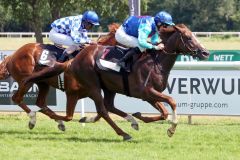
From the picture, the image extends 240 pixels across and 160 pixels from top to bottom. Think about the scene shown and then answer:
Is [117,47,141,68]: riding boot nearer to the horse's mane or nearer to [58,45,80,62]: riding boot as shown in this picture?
the horse's mane

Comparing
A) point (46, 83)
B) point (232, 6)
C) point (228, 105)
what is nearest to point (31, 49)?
point (46, 83)

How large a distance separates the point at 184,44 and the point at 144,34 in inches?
22.7

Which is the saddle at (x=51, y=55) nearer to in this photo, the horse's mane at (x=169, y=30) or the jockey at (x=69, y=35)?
the jockey at (x=69, y=35)

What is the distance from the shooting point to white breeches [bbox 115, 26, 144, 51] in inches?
361

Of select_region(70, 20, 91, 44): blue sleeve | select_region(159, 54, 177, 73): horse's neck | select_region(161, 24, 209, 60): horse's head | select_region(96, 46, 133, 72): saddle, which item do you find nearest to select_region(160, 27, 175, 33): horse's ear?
select_region(161, 24, 209, 60): horse's head

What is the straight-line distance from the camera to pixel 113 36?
10.2 m

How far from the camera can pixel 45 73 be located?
10133mm

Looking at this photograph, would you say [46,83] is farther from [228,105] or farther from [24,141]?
[228,105]

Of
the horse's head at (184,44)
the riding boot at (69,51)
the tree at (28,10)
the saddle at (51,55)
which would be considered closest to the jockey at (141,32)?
the horse's head at (184,44)

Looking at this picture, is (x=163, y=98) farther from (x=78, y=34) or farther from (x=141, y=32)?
(x=78, y=34)

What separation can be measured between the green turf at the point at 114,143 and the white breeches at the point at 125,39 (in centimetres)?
135

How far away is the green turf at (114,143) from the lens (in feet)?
25.3

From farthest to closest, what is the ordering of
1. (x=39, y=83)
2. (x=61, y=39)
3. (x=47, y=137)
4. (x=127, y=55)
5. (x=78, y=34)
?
(x=39, y=83) < (x=61, y=39) < (x=78, y=34) < (x=47, y=137) < (x=127, y=55)

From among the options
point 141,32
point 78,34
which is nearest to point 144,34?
point 141,32
